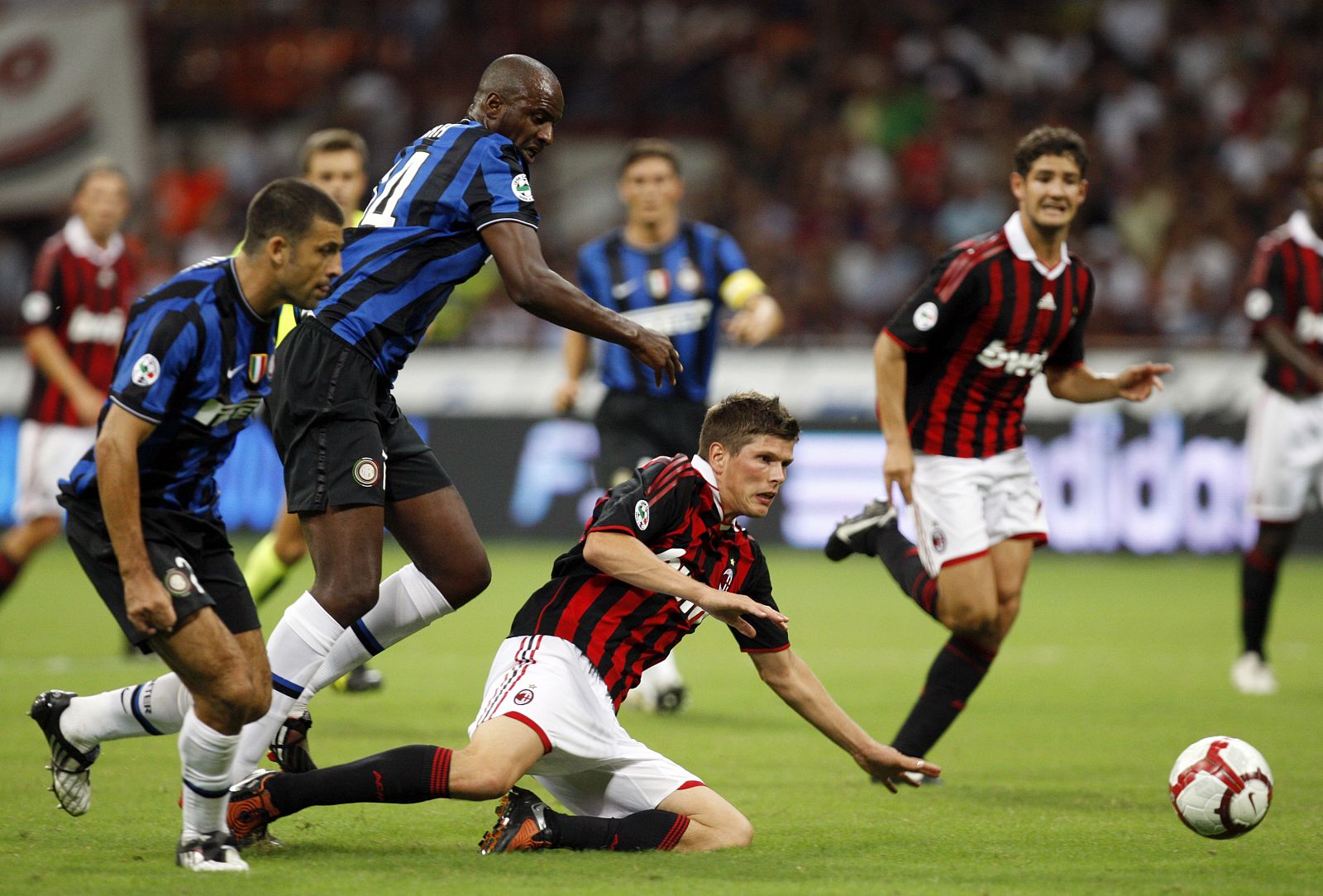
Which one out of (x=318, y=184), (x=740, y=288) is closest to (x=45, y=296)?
(x=318, y=184)

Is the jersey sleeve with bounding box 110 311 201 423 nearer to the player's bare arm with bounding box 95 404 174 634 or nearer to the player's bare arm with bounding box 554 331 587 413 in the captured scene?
the player's bare arm with bounding box 95 404 174 634

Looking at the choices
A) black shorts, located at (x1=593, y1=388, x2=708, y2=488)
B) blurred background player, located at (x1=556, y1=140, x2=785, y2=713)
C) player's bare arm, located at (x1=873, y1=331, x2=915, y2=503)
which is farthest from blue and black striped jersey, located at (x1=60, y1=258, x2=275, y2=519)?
black shorts, located at (x1=593, y1=388, x2=708, y2=488)

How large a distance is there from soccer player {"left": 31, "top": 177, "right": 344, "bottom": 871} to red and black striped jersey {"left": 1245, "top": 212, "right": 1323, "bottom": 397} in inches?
226

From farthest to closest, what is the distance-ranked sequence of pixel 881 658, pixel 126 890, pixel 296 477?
pixel 881 658
pixel 296 477
pixel 126 890

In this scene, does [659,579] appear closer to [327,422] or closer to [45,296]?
[327,422]

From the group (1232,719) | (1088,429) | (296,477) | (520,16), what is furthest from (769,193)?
(296,477)

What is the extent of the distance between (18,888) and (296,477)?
140 cm

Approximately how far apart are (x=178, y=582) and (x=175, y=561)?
103mm

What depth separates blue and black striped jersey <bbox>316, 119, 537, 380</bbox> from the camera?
4.82 metres

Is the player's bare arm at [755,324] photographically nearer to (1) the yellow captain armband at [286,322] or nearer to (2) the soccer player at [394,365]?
(1) the yellow captain armband at [286,322]

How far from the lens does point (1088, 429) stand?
44.4 ft

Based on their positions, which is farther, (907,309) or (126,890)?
(907,309)

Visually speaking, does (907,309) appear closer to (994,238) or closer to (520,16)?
(994,238)

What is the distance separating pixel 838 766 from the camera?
20.7 feet
